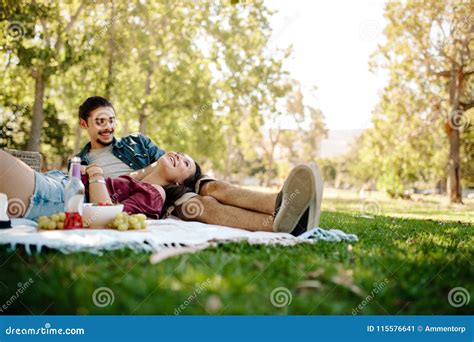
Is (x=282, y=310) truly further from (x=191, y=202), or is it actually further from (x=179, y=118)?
(x=179, y=118)

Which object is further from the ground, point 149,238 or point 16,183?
point 16,183

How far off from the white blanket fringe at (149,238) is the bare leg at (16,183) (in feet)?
0.34

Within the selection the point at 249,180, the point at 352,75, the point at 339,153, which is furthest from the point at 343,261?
the point at 339,153

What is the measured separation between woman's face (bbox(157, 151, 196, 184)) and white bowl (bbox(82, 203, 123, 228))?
0.88 m

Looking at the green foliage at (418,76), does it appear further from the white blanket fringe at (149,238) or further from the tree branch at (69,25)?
the white blanket fringe at (149,238)

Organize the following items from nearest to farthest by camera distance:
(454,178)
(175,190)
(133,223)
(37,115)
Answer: (133,223), (175,190), (37,115), (454,178)

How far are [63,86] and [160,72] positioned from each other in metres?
2.59

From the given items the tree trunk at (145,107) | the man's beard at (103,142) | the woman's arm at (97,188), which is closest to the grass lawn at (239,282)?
the woman's arm at (97,188)

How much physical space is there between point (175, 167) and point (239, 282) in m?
2.05

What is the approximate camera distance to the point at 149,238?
8.18 feet

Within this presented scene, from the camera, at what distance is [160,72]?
1398 centimetres

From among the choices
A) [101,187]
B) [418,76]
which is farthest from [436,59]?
[101,187]

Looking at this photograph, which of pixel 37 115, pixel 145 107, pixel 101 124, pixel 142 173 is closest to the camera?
pixel 142 173

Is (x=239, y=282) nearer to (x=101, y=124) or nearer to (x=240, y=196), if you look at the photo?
(x=240, y=196)
